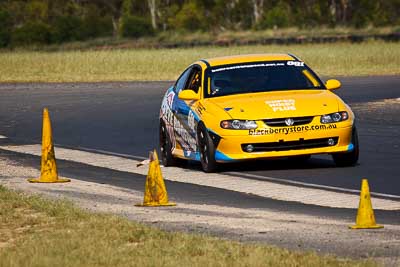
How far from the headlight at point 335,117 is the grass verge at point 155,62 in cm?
2862

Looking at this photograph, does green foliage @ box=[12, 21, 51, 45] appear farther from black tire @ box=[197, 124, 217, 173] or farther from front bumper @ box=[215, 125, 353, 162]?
front bumper @ box=[215, 125, 353, 162]

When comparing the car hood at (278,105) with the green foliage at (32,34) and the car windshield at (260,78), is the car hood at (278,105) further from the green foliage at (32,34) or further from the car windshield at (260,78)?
the green foliage at (32,34)

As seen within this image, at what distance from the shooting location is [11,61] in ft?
192

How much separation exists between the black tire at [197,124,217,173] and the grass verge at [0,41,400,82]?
28.6 metres

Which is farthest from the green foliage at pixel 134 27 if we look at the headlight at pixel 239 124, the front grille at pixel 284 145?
the front grille at pixel 284 145

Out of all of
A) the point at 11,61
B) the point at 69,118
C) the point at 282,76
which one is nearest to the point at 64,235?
the point at 282,76

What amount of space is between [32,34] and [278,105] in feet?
259

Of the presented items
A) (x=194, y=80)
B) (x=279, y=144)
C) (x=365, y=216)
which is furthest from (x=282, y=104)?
(x=365, y=216)

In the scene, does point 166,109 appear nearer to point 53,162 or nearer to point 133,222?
point 53,162

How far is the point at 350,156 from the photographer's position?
17.2 meters

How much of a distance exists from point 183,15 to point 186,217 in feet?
298

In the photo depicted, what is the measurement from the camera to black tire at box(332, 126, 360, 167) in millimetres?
17125

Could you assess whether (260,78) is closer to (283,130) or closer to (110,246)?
(283,130)

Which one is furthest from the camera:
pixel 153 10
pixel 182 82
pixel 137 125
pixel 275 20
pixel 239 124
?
pixel 153 10
